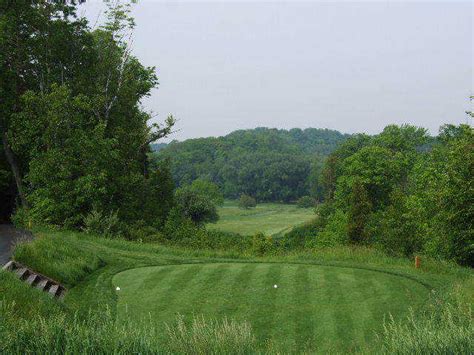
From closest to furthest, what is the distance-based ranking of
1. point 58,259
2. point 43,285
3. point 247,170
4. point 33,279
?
point 43,285, point 33,279, point 58,259, point 247,170

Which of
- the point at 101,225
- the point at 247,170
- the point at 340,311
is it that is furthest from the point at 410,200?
the point at 247,170

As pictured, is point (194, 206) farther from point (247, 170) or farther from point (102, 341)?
point (247, 170)

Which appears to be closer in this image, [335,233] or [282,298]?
[282,298]

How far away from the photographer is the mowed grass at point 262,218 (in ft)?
363

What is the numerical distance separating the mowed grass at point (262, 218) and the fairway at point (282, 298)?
3234 inches

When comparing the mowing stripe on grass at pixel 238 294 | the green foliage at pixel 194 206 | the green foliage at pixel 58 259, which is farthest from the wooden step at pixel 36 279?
the green foliage at pixel 194 206

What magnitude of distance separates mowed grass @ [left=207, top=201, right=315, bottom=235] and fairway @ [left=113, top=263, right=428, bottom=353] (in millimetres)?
82154

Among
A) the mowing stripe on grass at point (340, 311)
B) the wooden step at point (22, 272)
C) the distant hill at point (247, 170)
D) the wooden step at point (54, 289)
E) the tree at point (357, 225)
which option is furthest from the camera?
the distant hill at point (247, 170)

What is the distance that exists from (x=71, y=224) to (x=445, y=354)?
79.5 feet

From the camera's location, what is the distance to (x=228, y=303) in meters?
14.8

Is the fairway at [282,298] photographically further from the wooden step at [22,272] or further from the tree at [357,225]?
the tree at [357,225]

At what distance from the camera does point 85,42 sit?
33031 mm

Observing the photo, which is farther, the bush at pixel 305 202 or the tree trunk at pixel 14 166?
the bush at pixel 305 202

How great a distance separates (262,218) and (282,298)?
393 feet
